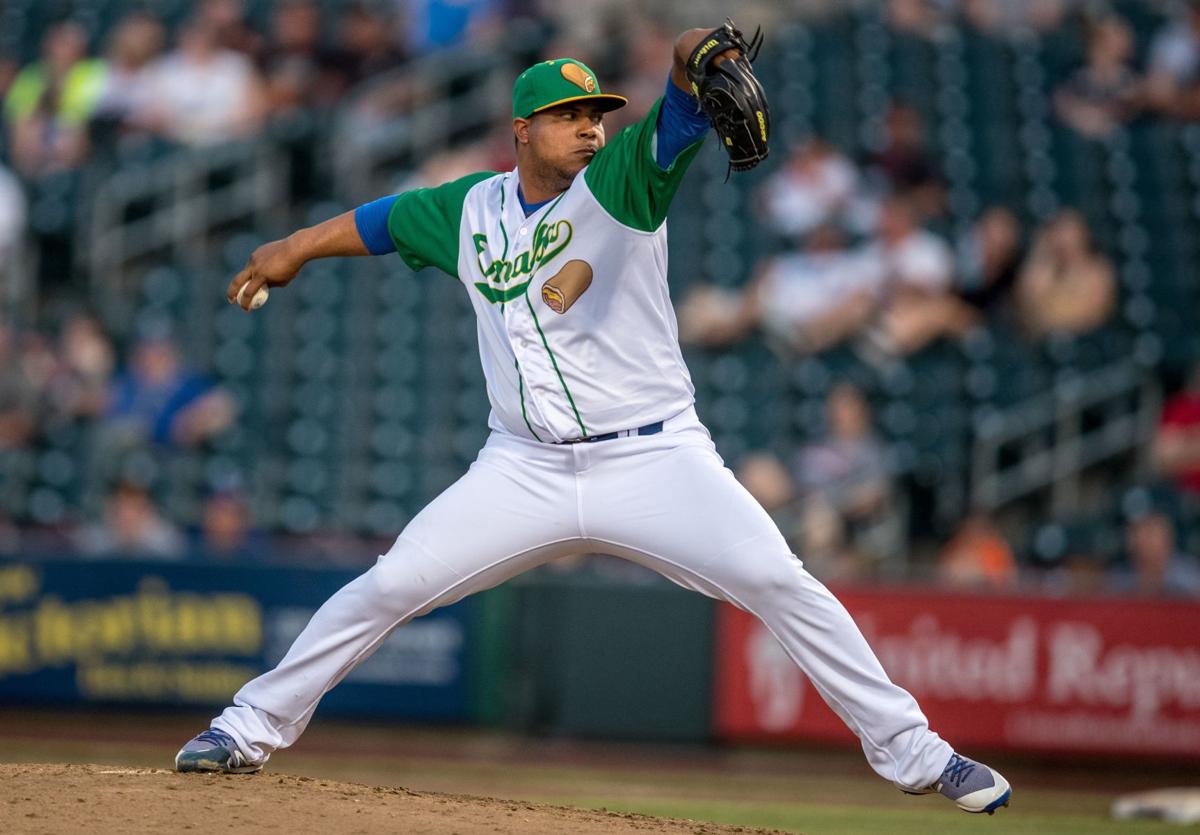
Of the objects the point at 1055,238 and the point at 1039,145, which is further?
the point at 1039,145

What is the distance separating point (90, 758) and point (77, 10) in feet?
24.3

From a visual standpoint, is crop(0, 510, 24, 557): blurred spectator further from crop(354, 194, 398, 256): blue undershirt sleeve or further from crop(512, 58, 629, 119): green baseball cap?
crop(512, 58, 629, 119): green baseball cap

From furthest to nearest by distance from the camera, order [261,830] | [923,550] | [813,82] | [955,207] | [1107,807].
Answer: [813,82] < [955,207] < [923,550] < [1107,807] < [261,830]

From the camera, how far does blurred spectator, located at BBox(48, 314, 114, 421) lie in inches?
436

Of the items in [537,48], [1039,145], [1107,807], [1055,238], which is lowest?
[1107,807]

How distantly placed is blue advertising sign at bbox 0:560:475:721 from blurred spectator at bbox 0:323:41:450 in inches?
53.4

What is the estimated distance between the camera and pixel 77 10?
14.1 metres

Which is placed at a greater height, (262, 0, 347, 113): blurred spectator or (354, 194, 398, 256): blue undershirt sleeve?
(262, 0, 347, 113): blurred spectator

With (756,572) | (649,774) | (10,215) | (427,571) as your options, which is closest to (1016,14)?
(649,774)

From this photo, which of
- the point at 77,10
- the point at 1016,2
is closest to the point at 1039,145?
the point at 1016,2

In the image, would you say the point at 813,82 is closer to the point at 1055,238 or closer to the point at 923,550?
the point at 1055,238

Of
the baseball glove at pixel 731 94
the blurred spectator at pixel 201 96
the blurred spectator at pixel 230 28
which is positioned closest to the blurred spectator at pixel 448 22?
the blurred spectator at pixel 230 28

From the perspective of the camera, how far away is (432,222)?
204 inches

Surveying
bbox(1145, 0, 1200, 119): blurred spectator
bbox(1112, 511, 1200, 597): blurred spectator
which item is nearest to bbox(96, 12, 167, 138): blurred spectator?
bbox(1145, 0, 1200, 119): blurred spectator
